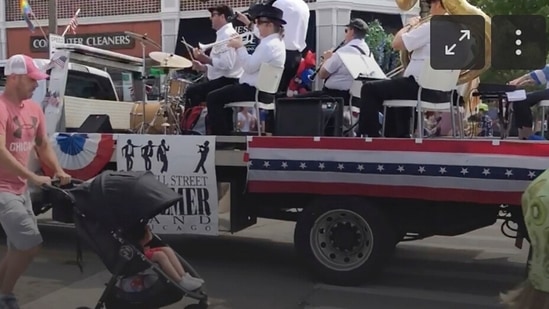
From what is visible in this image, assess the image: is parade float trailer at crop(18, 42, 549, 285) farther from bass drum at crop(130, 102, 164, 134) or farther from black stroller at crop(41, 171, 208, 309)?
black stroller at crop(41, 171, 208, 309)

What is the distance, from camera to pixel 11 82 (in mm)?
5441

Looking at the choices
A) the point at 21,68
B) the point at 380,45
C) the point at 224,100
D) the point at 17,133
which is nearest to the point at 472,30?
the point at 224,100

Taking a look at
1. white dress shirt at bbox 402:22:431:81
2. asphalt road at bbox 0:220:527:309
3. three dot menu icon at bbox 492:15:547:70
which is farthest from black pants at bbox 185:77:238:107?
three dot menu icon at bbox 492:15:547:70

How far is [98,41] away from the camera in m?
25.5

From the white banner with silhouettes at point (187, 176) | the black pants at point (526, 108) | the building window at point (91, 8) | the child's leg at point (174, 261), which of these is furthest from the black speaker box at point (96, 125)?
the building window at point (91, 8)

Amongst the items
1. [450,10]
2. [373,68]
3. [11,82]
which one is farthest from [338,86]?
[11,82]

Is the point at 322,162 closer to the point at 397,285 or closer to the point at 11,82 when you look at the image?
the point at 397,285

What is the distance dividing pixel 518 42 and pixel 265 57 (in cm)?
235

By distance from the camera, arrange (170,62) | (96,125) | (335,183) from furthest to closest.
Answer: (170,62) < (96,125) < (335,183)

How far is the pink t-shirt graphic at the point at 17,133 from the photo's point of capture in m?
5.27

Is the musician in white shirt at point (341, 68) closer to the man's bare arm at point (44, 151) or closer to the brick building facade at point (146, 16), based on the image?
the man's bare arm at point (44, 151)

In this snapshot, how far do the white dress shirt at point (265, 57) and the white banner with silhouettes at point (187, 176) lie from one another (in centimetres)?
97

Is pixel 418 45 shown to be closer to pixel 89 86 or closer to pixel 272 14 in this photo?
pixel 272 14

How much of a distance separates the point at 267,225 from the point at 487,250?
283cm
